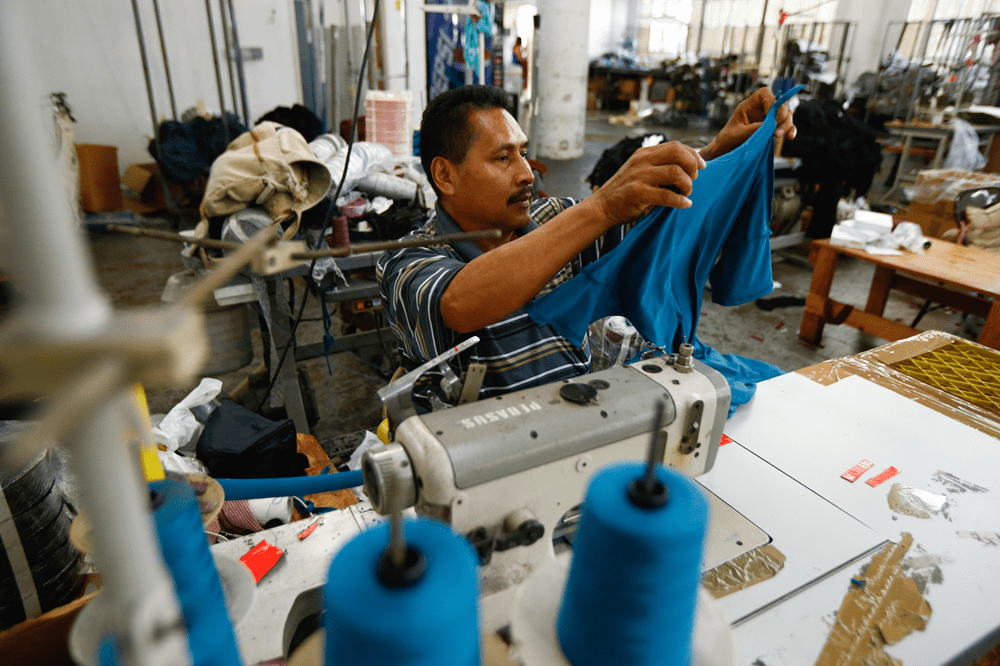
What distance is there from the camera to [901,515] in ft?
3.73

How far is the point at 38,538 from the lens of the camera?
3.45 ft

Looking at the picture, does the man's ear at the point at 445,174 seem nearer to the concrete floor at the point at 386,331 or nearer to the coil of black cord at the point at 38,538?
the coil of black cord at the point at 38,538

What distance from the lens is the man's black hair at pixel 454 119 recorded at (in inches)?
59.8

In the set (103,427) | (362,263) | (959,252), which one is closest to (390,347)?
(362,263)

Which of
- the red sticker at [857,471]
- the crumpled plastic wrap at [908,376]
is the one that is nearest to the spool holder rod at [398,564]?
the red sticker at [857,471]

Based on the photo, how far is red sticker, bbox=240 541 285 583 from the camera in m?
0.96

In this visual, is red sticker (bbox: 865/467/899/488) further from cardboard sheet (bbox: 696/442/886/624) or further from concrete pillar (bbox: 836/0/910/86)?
concrete pillar (bbox: 836/0/910/86)

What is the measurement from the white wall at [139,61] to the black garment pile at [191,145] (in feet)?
4.64

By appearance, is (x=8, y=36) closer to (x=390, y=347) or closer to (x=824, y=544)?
(x=824, y=544)

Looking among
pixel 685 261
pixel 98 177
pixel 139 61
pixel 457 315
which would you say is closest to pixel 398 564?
pixel 457 315

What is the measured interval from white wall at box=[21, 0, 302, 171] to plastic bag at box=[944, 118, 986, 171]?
7.46 metres

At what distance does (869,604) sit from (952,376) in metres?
1.04

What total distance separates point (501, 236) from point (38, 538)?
1.03 metres

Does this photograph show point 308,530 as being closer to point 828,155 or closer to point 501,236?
point 501,236
